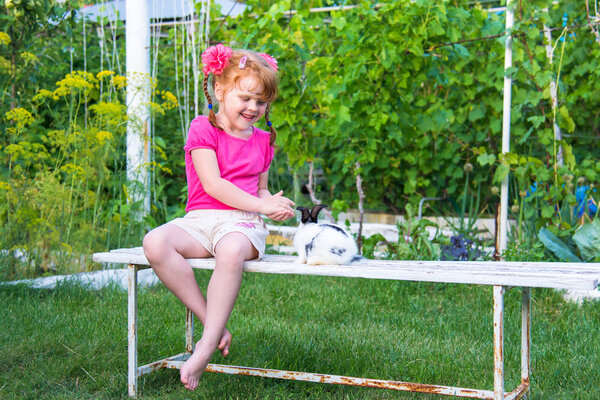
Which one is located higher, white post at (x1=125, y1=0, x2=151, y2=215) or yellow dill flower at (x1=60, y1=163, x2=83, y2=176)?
white post at (x1=125, y1=0, x2=151, y2=215)

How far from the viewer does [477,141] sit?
530 centimetres

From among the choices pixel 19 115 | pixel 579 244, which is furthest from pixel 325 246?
pixel 19 115

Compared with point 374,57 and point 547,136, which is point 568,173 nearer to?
point 547,136

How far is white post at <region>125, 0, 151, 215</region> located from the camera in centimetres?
441

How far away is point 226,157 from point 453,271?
101 cm

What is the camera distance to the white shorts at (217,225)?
240cm

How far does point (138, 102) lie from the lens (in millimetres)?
4656

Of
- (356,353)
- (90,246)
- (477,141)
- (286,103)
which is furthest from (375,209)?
(356,353)

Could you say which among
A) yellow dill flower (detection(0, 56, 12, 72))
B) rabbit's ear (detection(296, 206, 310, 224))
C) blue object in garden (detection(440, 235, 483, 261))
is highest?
yellow dill flower (detection(0, 56, 12, 72))

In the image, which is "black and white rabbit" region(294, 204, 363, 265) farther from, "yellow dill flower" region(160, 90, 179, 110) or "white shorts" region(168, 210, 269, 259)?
"yellow dill flower" region(160, 90, 179, 110)

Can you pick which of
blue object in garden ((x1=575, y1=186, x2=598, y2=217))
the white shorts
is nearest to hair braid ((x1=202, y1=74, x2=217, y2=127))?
the white shorts

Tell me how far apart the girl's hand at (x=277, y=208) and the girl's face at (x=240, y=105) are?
0.33m

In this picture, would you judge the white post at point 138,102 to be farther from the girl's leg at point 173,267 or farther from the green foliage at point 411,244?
the girl's leg at point 173,267

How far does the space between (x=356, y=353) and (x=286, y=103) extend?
222 cm
